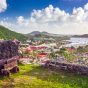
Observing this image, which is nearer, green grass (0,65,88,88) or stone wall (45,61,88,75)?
green grass (0,65,88,88)

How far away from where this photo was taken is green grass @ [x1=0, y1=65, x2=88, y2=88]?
46.4 ft

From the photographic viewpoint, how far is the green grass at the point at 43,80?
14156 millimetres

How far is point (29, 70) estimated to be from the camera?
60.6 ft

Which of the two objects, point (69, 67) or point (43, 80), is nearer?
point (43, 80)

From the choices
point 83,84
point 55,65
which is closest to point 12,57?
point 55,65

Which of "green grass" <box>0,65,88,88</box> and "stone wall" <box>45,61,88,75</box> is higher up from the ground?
"stone wall" <box>45,61,88,75</box>

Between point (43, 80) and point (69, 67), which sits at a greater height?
point (69, 67)

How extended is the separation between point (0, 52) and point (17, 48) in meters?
1.37

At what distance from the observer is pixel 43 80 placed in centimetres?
1537

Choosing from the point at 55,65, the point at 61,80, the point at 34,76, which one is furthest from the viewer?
the point at 55,65

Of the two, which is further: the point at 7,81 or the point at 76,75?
the point at 76,75

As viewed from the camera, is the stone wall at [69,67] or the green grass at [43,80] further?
the stone wall at [69,67]

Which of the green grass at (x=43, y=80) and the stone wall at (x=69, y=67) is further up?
the stone wall at (x=69, y=67)

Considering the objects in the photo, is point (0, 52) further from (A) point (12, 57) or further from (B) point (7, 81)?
(B) point (7, 81)
